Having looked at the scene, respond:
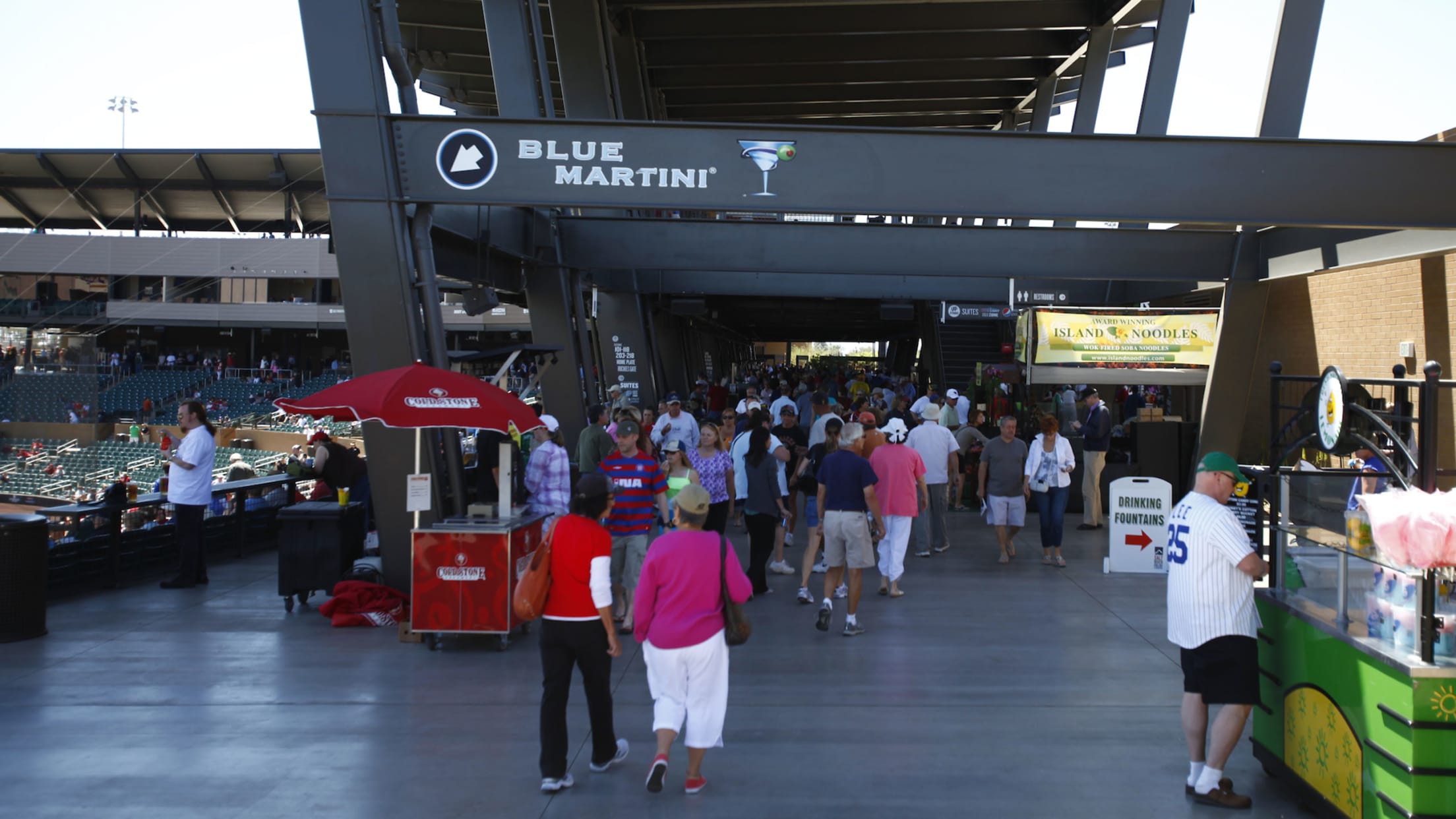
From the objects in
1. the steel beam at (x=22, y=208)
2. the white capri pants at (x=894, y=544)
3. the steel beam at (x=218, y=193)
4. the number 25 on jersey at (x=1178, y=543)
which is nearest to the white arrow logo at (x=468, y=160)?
the white capri pants at (x=894, y=544)

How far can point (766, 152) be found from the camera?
9.71m

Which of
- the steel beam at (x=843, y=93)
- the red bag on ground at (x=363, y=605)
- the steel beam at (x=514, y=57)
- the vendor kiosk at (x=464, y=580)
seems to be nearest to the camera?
the vendor kiosk at (x=464, y=580)

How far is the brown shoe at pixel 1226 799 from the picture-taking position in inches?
207

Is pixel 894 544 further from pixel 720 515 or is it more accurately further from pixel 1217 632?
pixel 1217 632

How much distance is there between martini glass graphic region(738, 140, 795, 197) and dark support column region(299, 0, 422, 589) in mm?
3137

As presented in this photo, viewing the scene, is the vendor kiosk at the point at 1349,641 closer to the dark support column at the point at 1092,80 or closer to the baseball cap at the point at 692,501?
the baseball cap at the point at 692,501

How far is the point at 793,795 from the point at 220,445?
31.1 m

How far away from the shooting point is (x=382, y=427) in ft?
32.2

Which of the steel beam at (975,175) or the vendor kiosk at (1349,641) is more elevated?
the steel beam at (975,175)

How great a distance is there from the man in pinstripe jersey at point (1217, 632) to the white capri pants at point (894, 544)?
4.59m

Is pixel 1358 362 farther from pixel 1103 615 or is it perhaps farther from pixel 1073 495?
pixel 1103 615

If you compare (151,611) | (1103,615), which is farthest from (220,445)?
(1103,615)

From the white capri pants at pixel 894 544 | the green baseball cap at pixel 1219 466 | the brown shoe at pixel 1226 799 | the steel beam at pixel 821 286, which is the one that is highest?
the steel beam at pixel 821 286

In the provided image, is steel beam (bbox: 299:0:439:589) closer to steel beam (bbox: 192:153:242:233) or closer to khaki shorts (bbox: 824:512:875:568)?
khaki shorts (bbox: 824:512:875:568)
